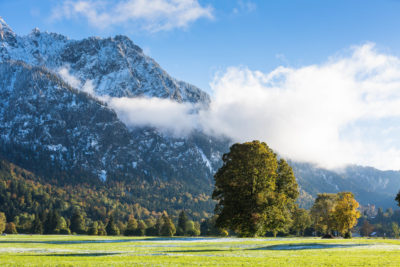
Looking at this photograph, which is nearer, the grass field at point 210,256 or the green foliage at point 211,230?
the grass field at point 210,256

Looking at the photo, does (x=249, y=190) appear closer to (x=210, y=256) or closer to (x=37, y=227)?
(x=210, y=256)

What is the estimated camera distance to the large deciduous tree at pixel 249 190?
4931cm

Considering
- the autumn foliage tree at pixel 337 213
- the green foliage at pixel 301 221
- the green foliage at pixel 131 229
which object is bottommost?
the green foliage at pixel 131 229

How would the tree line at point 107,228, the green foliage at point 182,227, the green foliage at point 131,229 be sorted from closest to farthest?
1. the green foliage at point 182,227
2. the tree line at point 107,228
3. the green foliage at point 131,229

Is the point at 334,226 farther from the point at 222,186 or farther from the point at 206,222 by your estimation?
the point at 206,222

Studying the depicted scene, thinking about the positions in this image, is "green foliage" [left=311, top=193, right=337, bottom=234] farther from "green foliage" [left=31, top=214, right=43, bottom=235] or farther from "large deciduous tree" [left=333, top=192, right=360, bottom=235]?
"green foliage" [left=31, top=214, right=43, bottom=235]

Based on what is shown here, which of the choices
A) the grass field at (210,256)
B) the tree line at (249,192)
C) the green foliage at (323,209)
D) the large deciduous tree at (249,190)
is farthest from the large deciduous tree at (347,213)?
the grass field at (210,256)

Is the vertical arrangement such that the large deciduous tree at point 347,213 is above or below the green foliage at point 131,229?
above

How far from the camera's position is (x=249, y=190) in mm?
49812

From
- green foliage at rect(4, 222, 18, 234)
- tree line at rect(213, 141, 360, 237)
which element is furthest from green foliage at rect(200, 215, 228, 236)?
green foliage at rect(4, 222, 18, 234)

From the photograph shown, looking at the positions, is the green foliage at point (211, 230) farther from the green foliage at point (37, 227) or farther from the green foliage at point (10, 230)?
the green foliage at point (10, 230)

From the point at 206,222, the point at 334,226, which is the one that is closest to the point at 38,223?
the point at 206,222

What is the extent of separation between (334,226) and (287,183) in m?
62.7

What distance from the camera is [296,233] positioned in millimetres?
150125
